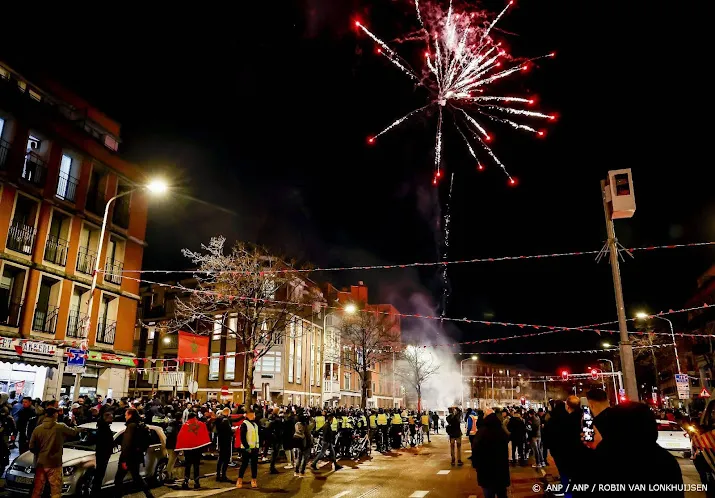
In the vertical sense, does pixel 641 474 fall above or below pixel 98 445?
above

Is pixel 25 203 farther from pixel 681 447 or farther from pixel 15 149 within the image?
pixel 681 447

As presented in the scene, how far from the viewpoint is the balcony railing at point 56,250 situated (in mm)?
23109

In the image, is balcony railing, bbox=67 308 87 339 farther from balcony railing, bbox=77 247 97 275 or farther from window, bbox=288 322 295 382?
window, bbox=288 322 295 382

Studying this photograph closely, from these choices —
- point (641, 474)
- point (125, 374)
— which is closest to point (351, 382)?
point (125, 374)

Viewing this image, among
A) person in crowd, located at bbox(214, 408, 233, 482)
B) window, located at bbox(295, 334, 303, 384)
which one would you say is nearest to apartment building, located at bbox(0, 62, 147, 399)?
person in crowd, located at bbox(214, 408, 233, 482)

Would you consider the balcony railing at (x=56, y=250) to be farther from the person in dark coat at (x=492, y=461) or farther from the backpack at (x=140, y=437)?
the person in dark coat at (x=492, y=461)

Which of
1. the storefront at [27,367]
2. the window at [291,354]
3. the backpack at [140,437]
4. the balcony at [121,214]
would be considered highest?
the balcony at [121,214]

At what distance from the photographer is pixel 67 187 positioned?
2453 centimetres

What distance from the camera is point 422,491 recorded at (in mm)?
11477

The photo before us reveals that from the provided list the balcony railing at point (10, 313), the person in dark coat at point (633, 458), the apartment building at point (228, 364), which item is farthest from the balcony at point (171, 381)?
the person in dark coat at point (633, 458)

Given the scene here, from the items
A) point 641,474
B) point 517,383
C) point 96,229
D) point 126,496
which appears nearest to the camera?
point 641,474

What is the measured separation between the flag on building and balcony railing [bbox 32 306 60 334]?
18.9 feet

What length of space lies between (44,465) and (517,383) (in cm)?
14933

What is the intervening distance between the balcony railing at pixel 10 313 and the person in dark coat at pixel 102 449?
565 inches
